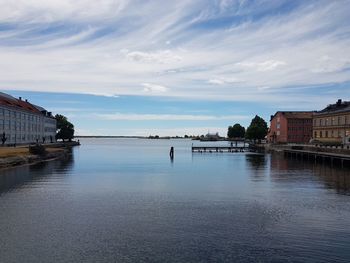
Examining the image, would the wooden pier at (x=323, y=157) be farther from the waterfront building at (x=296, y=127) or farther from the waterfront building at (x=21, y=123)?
the waterfront building at (x=21, y=123)

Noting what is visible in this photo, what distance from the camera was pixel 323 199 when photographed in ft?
114

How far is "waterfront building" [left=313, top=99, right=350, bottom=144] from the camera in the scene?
96875 millimetres

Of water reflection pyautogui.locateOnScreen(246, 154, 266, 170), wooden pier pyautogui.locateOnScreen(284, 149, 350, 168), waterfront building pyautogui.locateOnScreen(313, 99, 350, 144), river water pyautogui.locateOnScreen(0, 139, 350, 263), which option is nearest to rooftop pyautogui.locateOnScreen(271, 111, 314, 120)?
waterfront building pyautogui.locateOnScreen(313, 99, 350, 144)

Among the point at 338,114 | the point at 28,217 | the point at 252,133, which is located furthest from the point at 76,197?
the point at 252,133

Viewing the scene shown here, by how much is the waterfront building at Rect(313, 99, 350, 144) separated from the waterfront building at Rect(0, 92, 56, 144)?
80951 millimetres

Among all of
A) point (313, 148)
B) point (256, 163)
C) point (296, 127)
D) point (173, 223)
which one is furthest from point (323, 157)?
point (296, 127)

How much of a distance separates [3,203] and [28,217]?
6309 millimetres

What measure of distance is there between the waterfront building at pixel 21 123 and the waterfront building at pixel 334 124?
81.0 meters

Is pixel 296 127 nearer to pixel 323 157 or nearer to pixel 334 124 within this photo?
pixel 334 124

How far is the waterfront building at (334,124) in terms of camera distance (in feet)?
318

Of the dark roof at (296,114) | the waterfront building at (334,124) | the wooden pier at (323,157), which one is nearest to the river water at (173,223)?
the wooden pier at (323,157)

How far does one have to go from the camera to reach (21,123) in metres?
116

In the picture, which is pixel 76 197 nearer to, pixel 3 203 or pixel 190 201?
pixel 3 203

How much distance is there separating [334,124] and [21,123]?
282 ft
